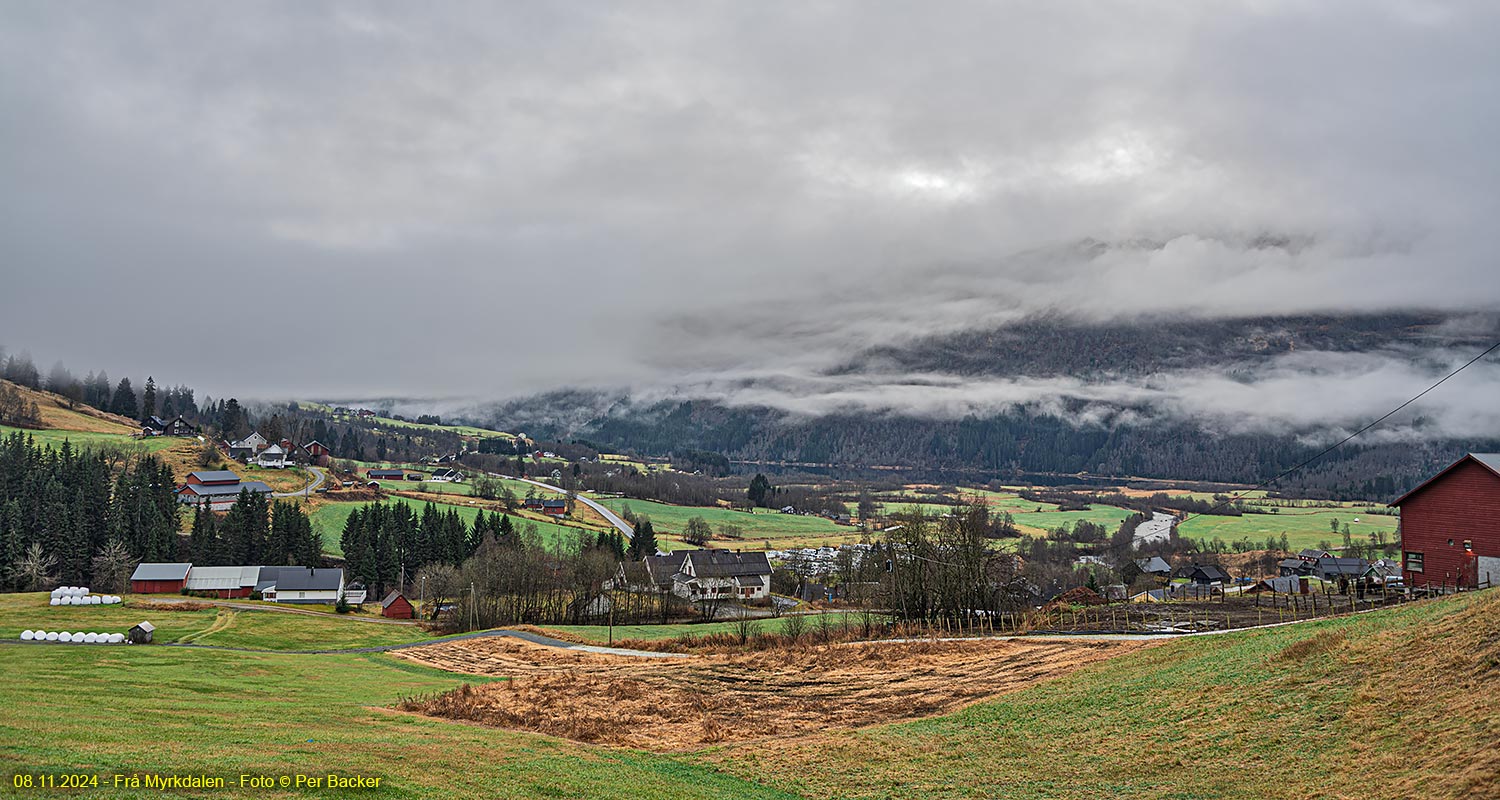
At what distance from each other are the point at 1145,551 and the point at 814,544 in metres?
68.3

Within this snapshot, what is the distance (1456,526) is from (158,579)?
466ft

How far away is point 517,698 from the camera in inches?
1827

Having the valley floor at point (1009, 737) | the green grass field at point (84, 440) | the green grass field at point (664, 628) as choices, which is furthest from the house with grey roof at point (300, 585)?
the green grass field at point (84, 440)

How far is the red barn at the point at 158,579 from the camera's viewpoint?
113375 millimetres

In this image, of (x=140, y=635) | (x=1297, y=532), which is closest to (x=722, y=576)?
(x=140, y=635)

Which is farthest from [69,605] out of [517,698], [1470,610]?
[1470,610]

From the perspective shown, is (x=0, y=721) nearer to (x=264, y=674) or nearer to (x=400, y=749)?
(x=400, y=749)

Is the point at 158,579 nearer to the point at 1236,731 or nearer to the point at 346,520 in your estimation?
the point at 346,520

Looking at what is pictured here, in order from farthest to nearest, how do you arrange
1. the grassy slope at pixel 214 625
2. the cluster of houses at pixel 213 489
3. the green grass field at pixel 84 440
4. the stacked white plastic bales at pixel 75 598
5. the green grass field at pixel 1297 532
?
the green grass field at pixel 84 440
the green grass field at pixel 1297 532
the cluster of houses at pixel 213 489
the stacked white plastic bales at pixel 75 598
the grassy slope at pixel 214 625

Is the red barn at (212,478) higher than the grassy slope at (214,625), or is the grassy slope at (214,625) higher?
the red barn at (212,478)

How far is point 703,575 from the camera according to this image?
131 metres

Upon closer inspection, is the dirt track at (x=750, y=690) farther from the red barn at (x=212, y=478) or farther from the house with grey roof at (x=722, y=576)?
the red barn at (x=212, y=478)

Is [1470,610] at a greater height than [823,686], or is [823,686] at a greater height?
[1470,610]

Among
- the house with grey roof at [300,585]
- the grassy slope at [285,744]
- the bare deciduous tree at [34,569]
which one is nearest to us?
the grassy slope at [285,744]
